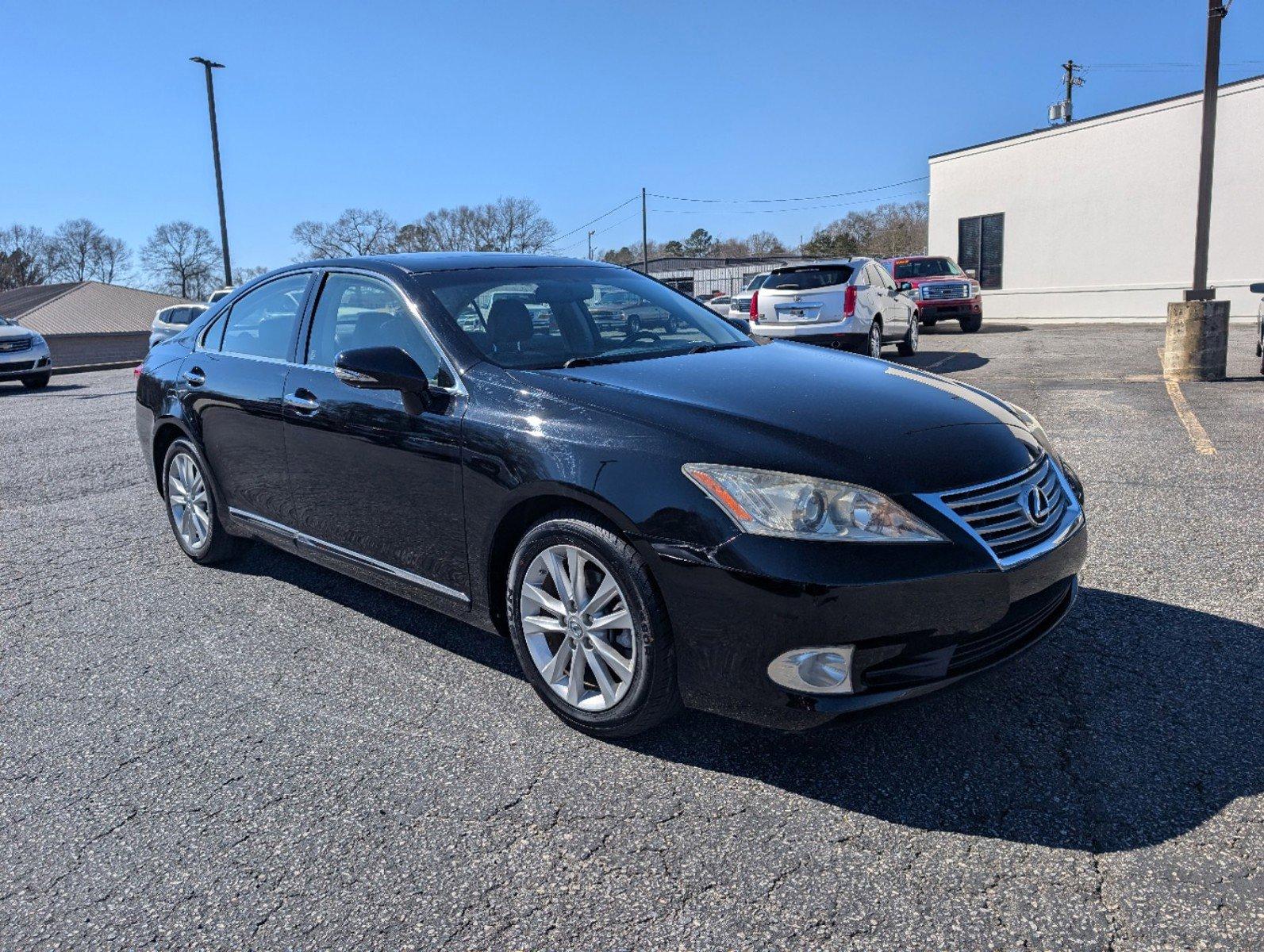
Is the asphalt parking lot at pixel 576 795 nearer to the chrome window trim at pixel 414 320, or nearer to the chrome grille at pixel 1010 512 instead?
the chrome grille at pixel 1010 512

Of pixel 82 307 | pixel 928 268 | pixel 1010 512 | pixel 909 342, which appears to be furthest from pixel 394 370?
pixel 82 307

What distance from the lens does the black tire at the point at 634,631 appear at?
→ 285cm

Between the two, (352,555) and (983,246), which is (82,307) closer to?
(983,246)

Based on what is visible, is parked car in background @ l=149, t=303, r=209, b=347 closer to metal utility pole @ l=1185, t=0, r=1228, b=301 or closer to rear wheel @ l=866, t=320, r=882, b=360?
rear wheel @ l=866, t=320, r=882, b=360

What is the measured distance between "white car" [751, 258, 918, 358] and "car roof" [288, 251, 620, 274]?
930 cm

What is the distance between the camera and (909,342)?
16234mm

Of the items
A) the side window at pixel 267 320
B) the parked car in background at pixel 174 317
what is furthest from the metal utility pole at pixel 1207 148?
the parked car in background at pixel 174 317

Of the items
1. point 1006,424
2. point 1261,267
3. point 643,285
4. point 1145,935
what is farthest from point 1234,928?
point 1261,267

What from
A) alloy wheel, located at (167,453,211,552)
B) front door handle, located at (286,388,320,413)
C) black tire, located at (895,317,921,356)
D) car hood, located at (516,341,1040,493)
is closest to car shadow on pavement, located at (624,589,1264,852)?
car hood, located at (516,341,1040,493)

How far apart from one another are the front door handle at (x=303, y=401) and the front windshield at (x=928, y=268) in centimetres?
2104

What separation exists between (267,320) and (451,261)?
998 mm

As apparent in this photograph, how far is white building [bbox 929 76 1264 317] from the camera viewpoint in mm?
22562

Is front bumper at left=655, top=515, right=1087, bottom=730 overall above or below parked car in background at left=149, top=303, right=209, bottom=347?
below

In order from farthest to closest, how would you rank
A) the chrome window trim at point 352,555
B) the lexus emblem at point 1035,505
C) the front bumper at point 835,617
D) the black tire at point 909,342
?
the black tire at point 909,342 < the chrome window trim at point 352,555 < the lexus emblem at point 1035,505 < the front bumper at point 835,617
